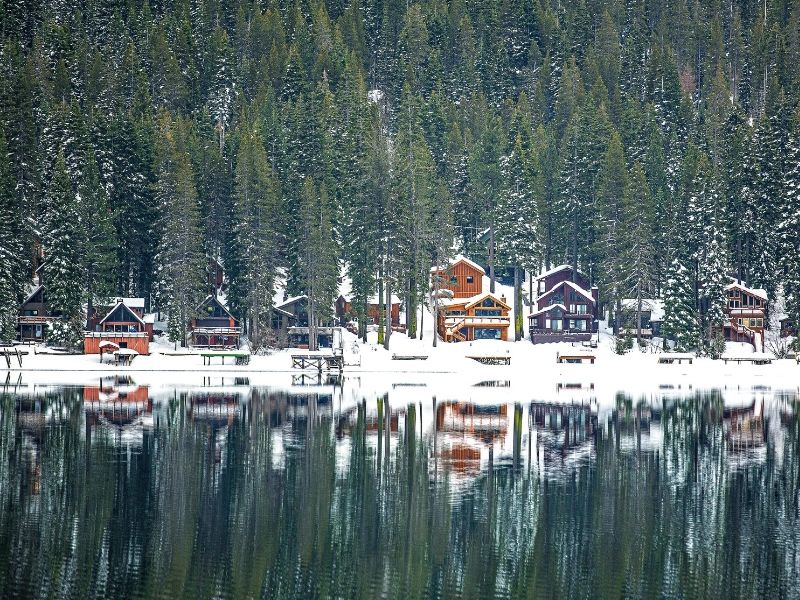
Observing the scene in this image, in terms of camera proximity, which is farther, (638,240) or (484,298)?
(484,298)

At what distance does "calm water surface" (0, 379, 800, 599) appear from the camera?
2899 centimetres

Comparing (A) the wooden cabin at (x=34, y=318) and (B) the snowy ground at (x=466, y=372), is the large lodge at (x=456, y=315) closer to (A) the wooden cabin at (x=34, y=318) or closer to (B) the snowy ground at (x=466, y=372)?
(A) the wooden cabin at (x=34, y=318)

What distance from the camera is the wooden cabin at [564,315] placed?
104m

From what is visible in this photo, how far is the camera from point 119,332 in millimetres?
92062

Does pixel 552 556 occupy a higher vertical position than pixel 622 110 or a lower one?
lower

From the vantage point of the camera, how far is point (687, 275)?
98.8 meters

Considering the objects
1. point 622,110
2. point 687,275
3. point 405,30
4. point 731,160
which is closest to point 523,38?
point 405,30

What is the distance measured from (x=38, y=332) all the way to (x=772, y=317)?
221ft

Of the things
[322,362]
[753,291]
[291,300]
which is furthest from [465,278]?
[753,291]

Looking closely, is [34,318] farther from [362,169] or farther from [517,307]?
[517,307]

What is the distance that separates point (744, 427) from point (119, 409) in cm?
3313

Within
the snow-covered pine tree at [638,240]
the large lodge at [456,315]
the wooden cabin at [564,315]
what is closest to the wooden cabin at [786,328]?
the large lodge at [456,315]

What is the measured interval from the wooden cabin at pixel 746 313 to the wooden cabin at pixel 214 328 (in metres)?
44.5

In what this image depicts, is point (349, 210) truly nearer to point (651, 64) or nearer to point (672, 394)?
point (672, 394)
